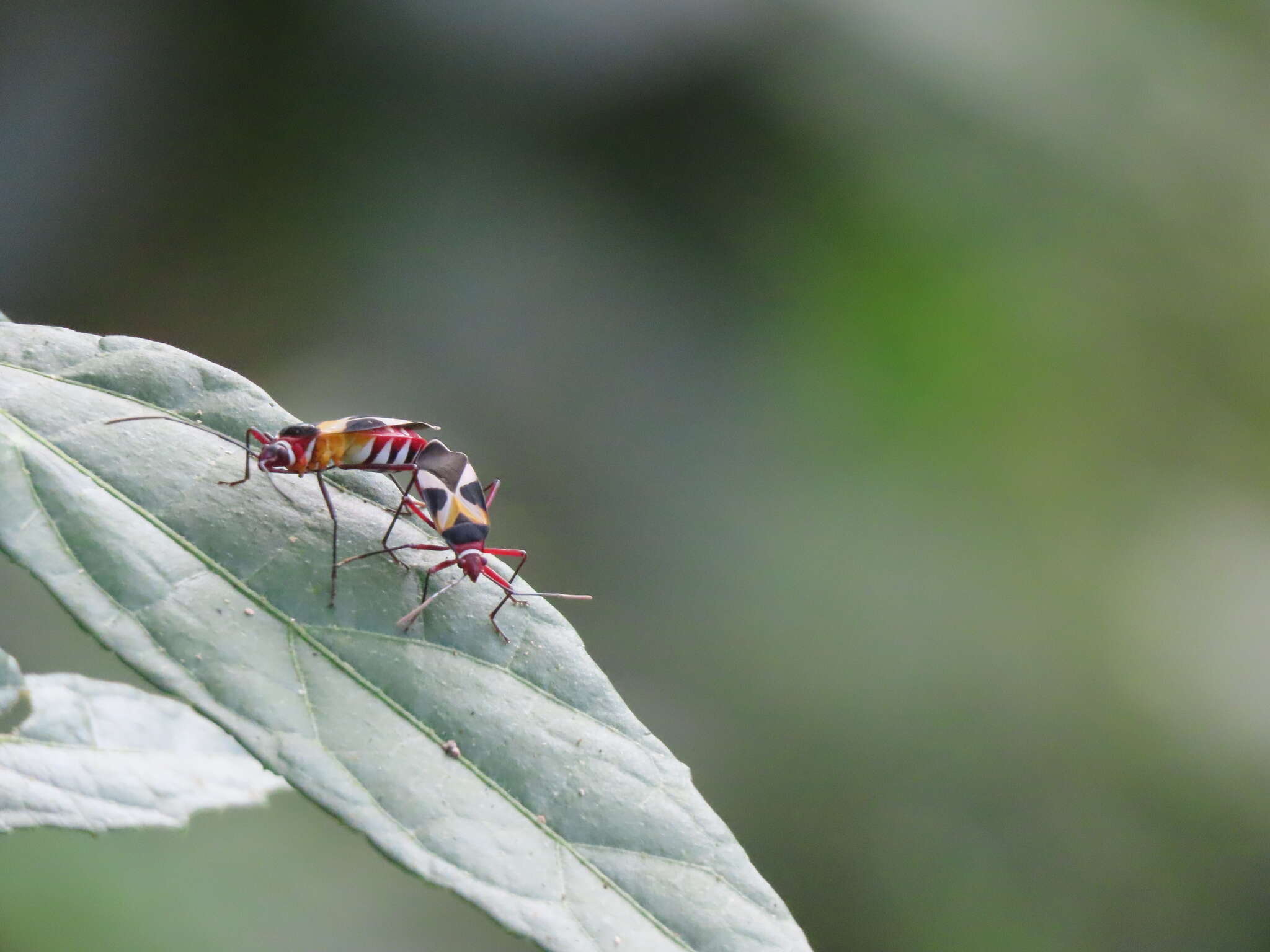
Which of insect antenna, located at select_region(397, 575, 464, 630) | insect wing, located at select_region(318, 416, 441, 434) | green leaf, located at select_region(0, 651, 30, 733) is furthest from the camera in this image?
insect wing, located at select_region(318, 416, 441, 434)

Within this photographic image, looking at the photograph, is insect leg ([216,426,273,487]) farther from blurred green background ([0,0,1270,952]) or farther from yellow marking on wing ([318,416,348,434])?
blurred green background ([0,0,1270,952])

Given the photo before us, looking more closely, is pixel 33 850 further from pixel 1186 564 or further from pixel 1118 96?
pixel 1118 96

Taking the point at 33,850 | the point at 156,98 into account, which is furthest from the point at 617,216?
the point at 33,850

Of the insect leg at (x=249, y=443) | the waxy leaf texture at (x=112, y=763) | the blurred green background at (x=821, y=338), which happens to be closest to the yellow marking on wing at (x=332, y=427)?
the insect leg at (x=249, y=443)

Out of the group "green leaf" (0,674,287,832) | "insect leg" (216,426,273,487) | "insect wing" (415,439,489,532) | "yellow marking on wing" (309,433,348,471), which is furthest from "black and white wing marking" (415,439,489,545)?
"green leaf" (0,674,287,832)

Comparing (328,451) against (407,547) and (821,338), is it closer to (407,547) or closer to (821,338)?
(407,547)

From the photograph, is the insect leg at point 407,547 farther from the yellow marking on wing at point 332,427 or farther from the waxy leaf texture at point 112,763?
the waxy leaf texture at point 112,763

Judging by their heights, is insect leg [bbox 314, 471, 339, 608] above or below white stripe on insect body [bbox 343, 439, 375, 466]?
below
